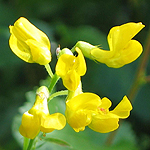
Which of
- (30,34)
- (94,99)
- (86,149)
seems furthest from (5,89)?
(94,99)

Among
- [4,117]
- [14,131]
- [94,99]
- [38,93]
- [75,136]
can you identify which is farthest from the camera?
[4,117]

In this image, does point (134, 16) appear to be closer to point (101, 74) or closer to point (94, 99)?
point (101, 74)

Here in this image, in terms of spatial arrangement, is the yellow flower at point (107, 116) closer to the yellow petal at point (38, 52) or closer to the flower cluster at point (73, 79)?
the flower cluster at point (73, 79)

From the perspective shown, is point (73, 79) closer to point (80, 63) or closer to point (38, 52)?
point (80, 63)

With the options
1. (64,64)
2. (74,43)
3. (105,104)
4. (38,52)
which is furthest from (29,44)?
(74,43)

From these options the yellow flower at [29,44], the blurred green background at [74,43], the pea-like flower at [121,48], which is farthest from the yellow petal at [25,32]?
the blurred green background at [74,43]

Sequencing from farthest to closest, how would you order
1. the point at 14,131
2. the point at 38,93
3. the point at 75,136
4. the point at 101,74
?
the point at 101,74
the point at 75,136
the point at 14,131
the point at 38,93

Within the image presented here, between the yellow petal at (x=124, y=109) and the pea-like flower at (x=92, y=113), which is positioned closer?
the pea-like flower at (x=92, y=113)
